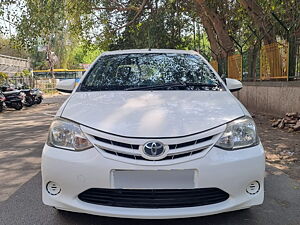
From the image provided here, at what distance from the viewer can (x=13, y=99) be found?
15.0 m

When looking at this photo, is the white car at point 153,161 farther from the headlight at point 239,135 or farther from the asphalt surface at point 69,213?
the asphalt surface at point 69,213

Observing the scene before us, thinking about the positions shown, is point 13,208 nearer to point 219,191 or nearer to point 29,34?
point 219,191

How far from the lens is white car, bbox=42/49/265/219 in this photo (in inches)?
97.6

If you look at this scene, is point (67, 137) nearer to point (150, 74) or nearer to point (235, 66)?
point (150, 74)

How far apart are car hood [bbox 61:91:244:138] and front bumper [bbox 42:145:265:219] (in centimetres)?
23

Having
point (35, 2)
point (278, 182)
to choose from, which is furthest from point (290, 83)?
point (35, 2)

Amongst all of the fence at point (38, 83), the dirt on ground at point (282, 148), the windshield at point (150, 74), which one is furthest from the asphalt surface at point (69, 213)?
the fence at point (38, 83)

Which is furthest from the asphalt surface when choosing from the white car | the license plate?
the license plate

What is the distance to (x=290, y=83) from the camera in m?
8.78

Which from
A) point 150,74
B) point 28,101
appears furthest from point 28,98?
point 150,74

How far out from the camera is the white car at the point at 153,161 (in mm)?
2479

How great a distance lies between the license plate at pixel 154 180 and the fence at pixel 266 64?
23.5 feet

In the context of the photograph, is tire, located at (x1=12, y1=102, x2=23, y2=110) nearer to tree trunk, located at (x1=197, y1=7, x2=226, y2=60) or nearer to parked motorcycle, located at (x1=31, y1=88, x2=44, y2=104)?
parked motorcycle, located at (x1=31, y1=88, x2=44, y2=104)

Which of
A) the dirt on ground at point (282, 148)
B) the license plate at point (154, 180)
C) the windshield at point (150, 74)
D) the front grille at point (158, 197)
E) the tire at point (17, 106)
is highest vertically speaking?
the windshield at point (150, 74)
